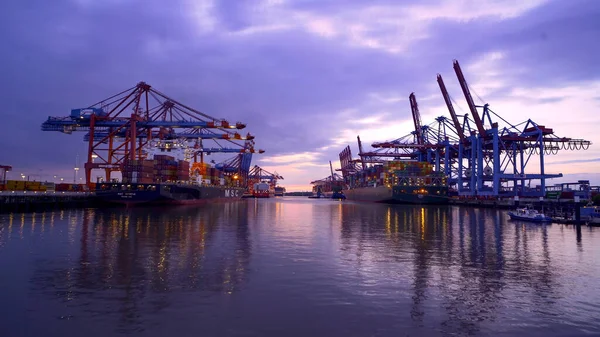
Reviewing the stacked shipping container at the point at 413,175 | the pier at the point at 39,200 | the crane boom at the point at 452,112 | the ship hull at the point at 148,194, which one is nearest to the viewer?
the pier at the point at 39,200

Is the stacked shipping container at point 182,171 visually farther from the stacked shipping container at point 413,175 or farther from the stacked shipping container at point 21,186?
the stacked shipping container at point 413,175

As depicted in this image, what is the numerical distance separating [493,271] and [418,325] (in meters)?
9.15

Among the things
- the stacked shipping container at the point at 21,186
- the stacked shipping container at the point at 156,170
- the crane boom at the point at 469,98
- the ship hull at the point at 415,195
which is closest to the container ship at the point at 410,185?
the ship hull at the point at 415,195

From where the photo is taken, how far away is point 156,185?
70.7 metres

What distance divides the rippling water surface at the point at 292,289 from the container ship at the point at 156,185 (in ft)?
146

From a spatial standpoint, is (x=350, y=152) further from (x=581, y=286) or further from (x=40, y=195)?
(x=581, y=286)

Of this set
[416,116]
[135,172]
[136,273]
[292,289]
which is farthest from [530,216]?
[416,116]

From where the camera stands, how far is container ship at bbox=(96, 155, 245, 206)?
68.8 meters

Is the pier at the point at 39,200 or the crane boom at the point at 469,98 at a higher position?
the crane boom at the point at 469,98

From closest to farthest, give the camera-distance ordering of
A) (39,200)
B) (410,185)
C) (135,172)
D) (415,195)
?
(39,200)
(135,172)
(415,195)
(410,185)

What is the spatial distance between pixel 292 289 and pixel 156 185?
6185 cm

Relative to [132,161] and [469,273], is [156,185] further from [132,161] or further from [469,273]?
[469,273]

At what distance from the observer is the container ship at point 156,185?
68.8 metres

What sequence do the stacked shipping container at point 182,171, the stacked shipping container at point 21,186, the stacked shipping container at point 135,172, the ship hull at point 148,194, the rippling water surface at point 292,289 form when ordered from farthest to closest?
the stacked shipping container at point 182,171 < the stacked shipping container at point 135,172 < the ship hull at point 148,194 < the stacked shipping container at point 21,186 < the rippling water surface at point 292,289
